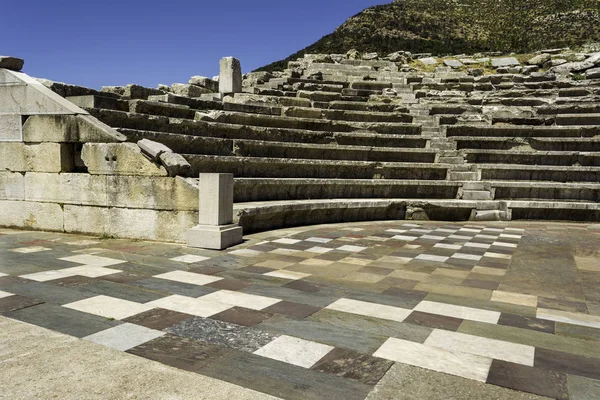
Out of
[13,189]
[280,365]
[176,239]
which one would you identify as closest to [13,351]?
[280,365]

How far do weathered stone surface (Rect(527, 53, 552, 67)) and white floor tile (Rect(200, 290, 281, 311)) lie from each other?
21.2 meters

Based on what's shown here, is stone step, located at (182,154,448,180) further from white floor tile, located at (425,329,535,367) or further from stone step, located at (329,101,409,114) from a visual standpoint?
white floor tile, located at (425,329,535,367)

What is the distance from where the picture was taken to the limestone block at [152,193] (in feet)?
21.4

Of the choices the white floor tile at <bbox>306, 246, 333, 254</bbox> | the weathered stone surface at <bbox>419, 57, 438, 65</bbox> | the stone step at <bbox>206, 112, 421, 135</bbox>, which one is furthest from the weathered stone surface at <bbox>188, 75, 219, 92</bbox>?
the weathered stone surface at <bbox>419, 57, 438, 65</bbox>

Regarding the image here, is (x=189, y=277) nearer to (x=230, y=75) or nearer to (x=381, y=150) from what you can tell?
(x=381, y=150)

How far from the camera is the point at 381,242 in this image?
7.12 m

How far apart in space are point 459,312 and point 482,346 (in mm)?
737

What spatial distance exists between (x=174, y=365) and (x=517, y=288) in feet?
11.9

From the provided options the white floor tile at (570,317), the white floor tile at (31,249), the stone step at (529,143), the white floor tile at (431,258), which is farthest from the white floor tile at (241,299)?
the stone step at (529,143)

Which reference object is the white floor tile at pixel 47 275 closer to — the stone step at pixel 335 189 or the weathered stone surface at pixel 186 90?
the stone step at pixel 335 189

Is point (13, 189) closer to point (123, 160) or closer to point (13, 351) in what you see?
point (123, 160)

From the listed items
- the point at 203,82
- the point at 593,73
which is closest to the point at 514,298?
the point at 203,82

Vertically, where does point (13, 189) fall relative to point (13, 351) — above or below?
above

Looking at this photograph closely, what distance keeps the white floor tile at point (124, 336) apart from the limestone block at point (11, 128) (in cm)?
567
